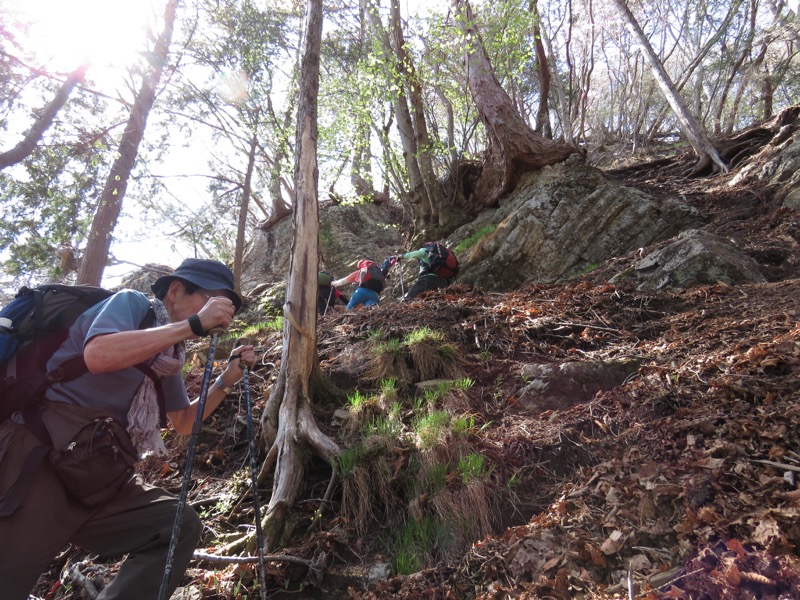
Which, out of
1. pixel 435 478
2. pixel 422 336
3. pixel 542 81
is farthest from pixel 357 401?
pixel 542 81

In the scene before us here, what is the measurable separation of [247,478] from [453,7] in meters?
10.5

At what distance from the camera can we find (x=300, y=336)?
4.16 metres

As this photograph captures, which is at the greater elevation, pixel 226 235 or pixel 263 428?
pixel 226 235

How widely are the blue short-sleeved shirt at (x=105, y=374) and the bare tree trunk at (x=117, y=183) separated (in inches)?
A: 308

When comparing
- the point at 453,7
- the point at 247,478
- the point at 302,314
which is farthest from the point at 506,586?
the point at 453,7

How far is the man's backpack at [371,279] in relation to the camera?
805cm

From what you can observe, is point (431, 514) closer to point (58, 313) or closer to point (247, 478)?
point (247, 478)

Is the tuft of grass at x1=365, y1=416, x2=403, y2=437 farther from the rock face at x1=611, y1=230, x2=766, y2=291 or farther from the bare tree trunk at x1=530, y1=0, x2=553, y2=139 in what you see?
the bare tree trunk at x1=530, y1=0, x2=553, y2=139

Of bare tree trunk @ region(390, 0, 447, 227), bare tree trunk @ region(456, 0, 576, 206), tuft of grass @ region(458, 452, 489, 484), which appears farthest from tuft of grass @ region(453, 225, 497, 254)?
tuft of grass @ region(458, 452, 489, 484)

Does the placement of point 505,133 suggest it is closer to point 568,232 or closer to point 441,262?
point 568,232

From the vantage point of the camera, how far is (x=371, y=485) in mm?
3256

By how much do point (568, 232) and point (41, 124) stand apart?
10.1 meters

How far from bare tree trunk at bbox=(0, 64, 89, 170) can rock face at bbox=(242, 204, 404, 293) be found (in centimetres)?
638

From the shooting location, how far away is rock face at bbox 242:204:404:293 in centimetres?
1427
